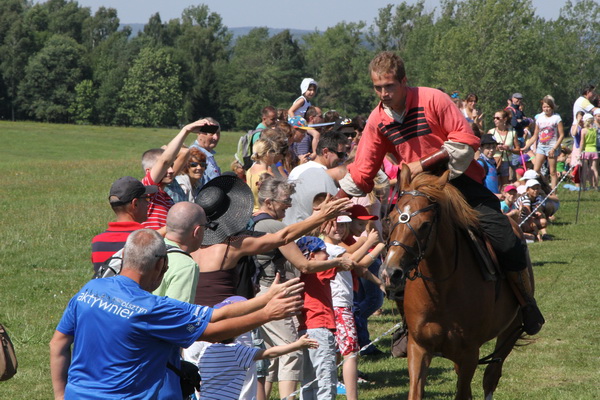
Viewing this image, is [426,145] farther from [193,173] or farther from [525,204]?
[525,204]

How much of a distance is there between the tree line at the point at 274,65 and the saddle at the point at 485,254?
72.0 metres

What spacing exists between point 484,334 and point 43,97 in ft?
338

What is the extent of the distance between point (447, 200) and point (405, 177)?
1.18 ft

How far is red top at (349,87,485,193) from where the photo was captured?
6547 mm

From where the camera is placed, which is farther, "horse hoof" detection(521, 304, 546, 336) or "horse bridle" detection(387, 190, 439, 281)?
"horse hoof" detection(521, 304, 546, 336)

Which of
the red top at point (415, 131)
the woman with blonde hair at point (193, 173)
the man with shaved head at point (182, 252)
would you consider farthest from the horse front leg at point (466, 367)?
the woman with blonde hair at point (193, 173)

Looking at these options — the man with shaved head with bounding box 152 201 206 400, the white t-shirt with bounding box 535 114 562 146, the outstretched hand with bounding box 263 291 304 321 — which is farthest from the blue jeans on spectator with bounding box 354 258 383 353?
the white t-shirt with bounding box 535 114 562 146

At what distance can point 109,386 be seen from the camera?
434cm

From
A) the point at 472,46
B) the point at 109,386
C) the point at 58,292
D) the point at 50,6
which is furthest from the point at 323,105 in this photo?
the point at 109,386

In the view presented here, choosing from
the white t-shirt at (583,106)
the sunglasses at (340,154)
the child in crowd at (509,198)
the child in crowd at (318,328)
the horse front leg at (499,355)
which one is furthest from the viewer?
the white t-shirt at (583,106)

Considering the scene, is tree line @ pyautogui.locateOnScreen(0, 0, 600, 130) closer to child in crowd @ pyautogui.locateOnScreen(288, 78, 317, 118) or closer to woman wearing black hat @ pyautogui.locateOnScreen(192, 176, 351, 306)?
child in crowd @ pyautogui.locateOnScreen(288, 78, 317, 118)

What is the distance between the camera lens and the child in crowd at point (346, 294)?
7387mm

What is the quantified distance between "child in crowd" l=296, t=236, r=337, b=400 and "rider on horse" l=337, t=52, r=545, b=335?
59 centimetres

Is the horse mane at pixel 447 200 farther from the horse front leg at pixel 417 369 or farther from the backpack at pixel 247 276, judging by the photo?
the backpack at pixel 247 276
